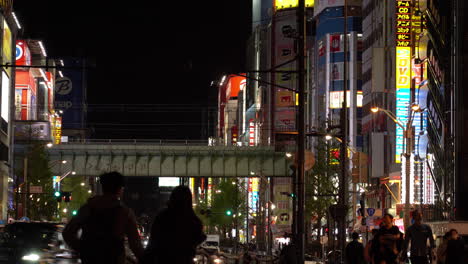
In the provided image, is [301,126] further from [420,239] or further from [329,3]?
[329,3]

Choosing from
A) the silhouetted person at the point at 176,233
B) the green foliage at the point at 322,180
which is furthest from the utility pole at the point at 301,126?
the green foliage at the point at 322,180

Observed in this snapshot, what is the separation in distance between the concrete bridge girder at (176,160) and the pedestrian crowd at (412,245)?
61.0 m

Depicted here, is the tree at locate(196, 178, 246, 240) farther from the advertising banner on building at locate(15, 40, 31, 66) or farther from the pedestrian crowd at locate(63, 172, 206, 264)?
the pedestrian crowd at locate(63, 172, 206, 264)

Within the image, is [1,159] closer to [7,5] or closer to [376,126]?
[7,5]

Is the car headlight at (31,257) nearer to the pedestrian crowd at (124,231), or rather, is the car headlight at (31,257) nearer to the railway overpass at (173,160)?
the pedestrian crowd at (124,231)

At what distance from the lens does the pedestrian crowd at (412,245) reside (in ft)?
63.7

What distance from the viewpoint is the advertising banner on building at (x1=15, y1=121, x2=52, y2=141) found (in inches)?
4358

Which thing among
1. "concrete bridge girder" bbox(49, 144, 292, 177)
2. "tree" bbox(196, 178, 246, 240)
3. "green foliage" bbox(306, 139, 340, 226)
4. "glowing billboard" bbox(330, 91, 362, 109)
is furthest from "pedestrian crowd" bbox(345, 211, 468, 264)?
"tree" bbox(196, 178, 246, 240)

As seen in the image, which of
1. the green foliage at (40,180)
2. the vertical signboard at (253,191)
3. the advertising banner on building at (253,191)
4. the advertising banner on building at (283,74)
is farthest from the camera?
the vertical signboard at (253,191)

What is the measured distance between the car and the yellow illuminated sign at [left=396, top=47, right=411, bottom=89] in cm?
5527

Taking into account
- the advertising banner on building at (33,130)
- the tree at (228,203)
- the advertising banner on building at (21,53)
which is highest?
the advertising banner on building at (21,53)

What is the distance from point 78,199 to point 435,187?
97.0 metres

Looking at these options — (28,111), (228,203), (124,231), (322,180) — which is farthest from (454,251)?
(228,203)

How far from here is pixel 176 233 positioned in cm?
1064
